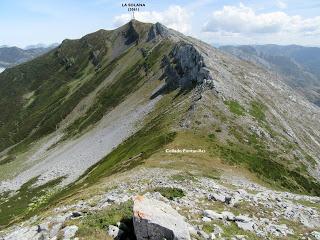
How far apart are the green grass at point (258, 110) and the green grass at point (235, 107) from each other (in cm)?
358

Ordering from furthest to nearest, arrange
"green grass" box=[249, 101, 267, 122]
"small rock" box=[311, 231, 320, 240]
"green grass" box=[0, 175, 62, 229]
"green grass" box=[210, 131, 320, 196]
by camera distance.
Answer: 1. "green grass" box=[249, 101, 267, 122]
2. "green grass" box=[0, 175, 62, 229]
3. "green grass" box=[210, 131, 320, 196]
4. "small rock" box=[311, 231, 320, 240]

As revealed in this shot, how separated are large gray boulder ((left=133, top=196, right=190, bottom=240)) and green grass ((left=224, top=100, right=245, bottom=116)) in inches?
2807

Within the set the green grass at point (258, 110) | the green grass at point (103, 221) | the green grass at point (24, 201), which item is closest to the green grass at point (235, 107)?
the green grass at point (258, 110)

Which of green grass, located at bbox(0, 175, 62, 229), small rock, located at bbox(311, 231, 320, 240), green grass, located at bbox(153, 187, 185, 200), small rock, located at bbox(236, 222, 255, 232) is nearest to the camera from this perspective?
small rock, located at bbox(236, 222, 255, 232)

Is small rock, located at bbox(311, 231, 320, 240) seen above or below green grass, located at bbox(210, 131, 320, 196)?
above

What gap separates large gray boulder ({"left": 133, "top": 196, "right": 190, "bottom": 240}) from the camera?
70.8 feet

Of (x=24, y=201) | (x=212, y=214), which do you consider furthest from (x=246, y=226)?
(x=24, y=201)

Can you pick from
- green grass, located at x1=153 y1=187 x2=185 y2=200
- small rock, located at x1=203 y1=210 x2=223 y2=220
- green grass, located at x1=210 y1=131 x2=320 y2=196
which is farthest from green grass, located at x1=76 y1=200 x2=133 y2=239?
green grass, located at x1=210 y1=131 x2=320 y2=196

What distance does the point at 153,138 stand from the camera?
82.4 m

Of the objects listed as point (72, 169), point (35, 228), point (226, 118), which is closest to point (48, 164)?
point (72, 169)

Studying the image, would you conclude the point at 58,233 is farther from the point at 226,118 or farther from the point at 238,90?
the point at 238,90

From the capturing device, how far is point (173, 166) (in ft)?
186

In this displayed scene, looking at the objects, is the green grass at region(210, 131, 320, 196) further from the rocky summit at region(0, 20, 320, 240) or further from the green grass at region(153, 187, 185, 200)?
the green grass at region(153, 187, 185, 200)

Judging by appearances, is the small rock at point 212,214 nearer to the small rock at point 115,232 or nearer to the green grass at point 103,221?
the green grass at point 103,221
